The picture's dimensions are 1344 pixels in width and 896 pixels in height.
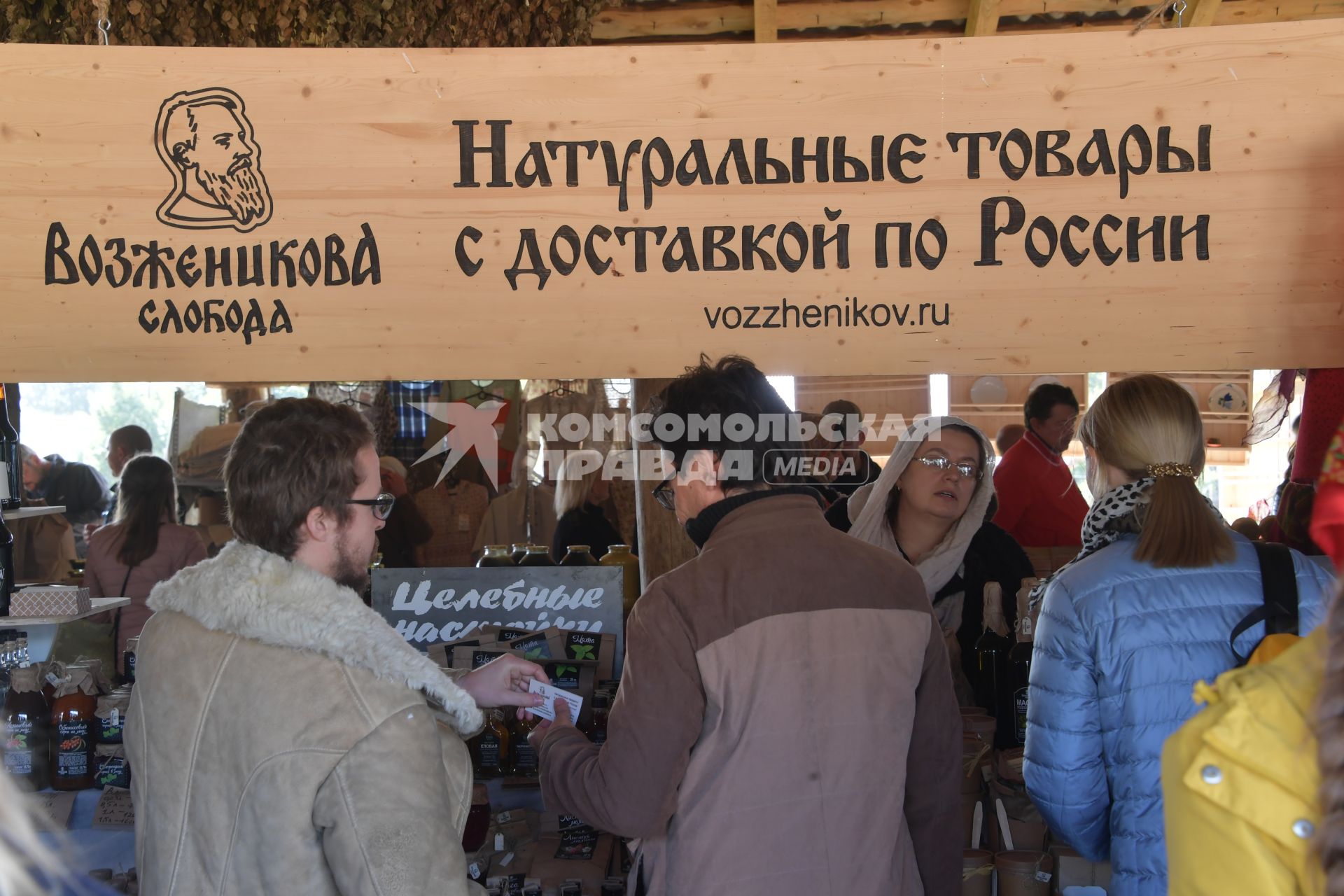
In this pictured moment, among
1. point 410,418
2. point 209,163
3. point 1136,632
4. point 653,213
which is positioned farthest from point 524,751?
point 410,418

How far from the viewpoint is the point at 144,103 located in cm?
251

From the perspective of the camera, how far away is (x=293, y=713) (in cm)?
156

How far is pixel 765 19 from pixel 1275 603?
363cm

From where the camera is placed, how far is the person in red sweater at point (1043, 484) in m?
5.02

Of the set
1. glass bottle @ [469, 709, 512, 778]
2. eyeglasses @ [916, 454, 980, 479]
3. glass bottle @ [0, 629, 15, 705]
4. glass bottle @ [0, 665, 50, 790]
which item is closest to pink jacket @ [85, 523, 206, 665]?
glass bottle @ [0, 629, 15, 705]

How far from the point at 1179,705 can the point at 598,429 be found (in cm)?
465

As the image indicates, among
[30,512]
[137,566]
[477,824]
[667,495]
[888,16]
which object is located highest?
[888,16]

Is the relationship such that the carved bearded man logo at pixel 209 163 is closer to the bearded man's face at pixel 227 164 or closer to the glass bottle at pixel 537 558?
the bearded man's face at pixel 227 164

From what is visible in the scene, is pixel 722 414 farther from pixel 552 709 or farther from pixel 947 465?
pixel 947 465

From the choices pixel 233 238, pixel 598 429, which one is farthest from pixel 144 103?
pixel 598 429

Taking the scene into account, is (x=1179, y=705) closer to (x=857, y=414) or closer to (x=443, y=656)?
(x=443, y=656)

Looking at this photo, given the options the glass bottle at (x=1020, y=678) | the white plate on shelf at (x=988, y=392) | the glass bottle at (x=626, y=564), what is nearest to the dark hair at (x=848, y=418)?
the glass bottle at (x=626, y=564)

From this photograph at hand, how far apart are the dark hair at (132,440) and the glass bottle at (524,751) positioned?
5442mm

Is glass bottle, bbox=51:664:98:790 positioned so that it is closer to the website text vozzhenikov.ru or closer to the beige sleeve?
the beige sleeve
